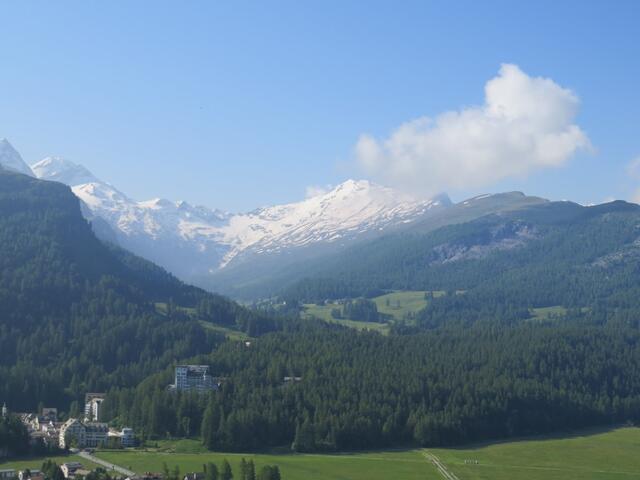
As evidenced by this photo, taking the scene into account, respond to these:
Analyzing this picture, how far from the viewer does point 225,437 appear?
14362 centimetres

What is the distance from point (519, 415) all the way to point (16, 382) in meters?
84.1

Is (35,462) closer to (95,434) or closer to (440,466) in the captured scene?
(95,434)

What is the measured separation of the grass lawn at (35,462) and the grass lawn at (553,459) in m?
46.5

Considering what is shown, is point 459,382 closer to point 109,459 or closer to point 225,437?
point 225,437

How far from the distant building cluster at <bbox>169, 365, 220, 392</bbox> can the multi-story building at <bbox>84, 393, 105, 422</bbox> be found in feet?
39.2

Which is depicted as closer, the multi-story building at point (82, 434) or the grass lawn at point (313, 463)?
the grass lawn at point (313, 463)

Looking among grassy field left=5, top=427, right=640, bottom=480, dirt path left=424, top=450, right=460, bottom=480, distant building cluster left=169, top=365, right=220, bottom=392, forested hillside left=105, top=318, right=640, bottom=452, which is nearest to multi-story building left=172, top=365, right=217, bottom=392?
distant building cluster left=169, top=365, right=220, bottom=392

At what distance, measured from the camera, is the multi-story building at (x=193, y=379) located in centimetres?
17075

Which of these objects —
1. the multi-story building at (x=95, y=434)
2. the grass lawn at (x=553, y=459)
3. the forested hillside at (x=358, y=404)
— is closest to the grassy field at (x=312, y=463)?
the grass lawn at (x=553, y=459)

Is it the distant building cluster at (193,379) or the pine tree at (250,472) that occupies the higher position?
the distant building cluster at (193,379)

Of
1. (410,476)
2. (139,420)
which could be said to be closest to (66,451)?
(139,420)

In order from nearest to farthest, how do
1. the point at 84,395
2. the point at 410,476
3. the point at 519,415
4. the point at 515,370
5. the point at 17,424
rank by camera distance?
1. the point at 410,476
2. the point at 17,424
3. the point at 519,415
4. the point at 84,395
5. the point at 515,370

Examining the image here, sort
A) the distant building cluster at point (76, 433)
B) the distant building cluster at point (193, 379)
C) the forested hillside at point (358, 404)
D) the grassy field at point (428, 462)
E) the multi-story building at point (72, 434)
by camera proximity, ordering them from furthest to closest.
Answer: the distant building cluster at point (193, 379), the forested hillside at point (358, 404), the multi-story building at point (72, 434), the distant building cluster at point (76, 433), the grassy field at point (428, 462)

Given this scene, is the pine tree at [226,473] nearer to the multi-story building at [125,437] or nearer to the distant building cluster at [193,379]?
the multi-story building at [125,437]
